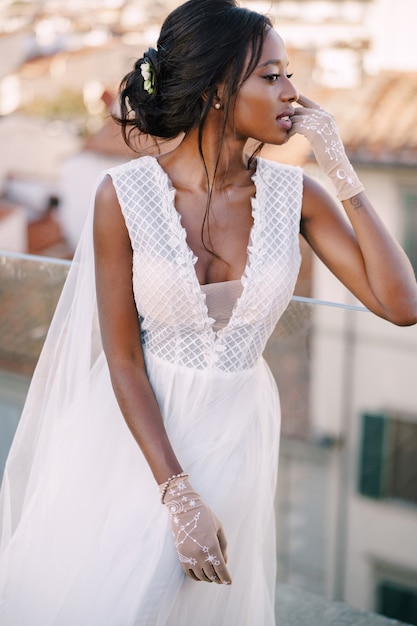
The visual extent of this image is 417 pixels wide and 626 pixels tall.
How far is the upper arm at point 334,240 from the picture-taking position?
5.43ft

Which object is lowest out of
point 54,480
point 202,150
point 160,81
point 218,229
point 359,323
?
point 359,323

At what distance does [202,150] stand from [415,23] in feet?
36.3

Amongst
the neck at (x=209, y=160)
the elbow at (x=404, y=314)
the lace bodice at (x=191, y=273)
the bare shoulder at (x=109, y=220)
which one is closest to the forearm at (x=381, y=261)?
the elbow at (x=404, y=314)

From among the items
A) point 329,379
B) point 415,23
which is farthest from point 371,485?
point 415,23

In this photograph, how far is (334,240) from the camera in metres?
1.68

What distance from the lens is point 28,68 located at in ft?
45.0

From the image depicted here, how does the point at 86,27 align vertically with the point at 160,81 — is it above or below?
below

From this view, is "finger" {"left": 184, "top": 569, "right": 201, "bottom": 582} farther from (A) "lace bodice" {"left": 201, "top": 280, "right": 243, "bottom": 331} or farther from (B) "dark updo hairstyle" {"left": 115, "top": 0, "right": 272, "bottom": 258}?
(B) "dark updo hairstyle" {"left": 115, "top": 0, "right": 272, "bottom": 258}

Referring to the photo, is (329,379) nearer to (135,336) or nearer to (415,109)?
(135,336)

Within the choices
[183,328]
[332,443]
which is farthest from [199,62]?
[332,443]

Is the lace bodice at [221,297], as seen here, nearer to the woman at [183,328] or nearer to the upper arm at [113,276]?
the woman at [183,328]

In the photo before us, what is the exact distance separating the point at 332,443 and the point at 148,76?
96.5 inches

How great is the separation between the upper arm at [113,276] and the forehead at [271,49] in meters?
0.36

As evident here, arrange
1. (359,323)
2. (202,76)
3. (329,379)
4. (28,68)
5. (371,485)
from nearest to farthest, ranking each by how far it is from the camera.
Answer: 1. (202,76)
2. (359,323)
3. (371,485)
4. (329,379)
5. (28,68)
